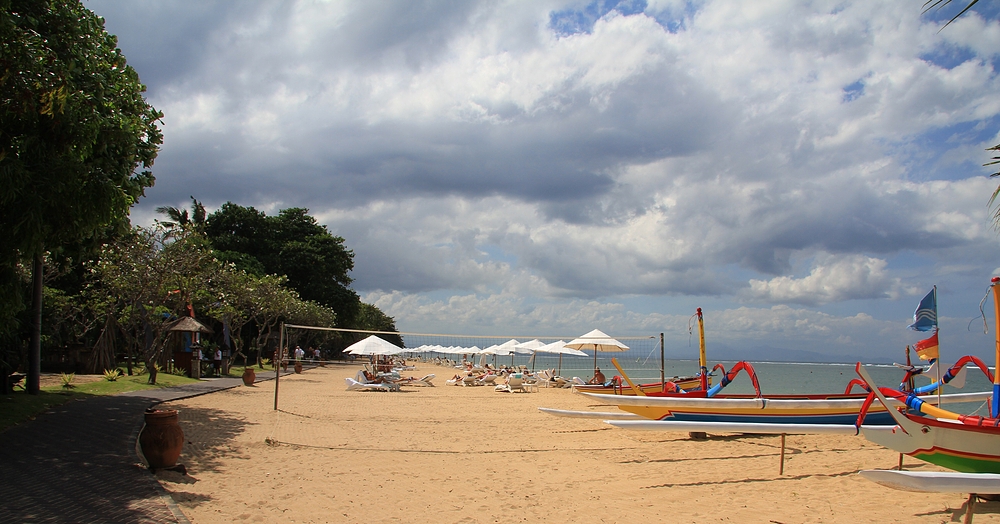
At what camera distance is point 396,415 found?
14.9m

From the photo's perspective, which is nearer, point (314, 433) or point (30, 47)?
point (30, 47)

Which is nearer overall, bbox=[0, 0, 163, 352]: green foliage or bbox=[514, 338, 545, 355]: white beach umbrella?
bbox=[0, 0, 163, 352]: green foliage

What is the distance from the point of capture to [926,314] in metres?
9.50

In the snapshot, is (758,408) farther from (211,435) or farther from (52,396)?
(52,396)

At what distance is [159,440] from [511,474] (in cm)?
463

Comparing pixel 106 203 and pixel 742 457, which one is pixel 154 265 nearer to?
pixel 106 203

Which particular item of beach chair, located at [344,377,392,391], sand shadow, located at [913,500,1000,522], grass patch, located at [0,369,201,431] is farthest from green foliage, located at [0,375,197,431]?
sand shadow, located at [913,500,1000,522]

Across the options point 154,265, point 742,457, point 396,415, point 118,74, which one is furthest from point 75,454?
point 154,265

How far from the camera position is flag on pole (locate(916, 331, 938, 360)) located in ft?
29.2

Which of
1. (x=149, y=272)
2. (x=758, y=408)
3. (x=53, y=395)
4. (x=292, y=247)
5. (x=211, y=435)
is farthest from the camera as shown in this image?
(x=292, y=247)

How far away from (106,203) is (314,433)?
582 centimetres

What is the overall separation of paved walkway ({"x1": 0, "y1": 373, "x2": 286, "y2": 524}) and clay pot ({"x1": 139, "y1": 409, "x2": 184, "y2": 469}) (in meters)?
0.20

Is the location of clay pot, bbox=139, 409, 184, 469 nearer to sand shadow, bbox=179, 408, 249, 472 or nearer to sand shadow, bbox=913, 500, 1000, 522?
sand shadow, bbox=179, 408, 249, 472

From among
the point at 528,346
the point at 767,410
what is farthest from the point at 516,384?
the point at 767,410
